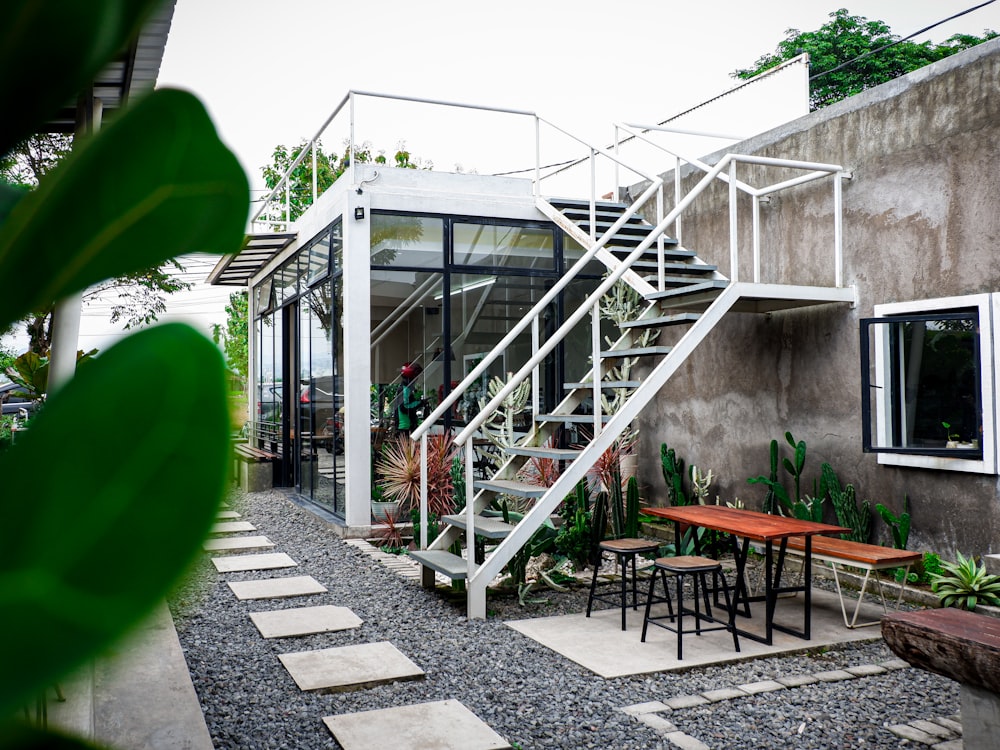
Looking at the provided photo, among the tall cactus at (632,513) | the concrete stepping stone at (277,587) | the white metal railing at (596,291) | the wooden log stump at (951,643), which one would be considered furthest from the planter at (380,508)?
the wooden log stump at (951,643)

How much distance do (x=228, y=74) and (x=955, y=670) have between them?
350 cm

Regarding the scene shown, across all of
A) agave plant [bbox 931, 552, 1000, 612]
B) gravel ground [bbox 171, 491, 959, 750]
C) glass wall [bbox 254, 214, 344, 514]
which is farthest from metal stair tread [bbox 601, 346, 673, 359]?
glass wall [bbox 254, 214, 344, 514]

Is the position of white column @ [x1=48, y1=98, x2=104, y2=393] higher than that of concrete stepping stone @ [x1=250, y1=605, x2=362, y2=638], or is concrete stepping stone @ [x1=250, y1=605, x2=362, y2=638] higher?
white column @ [x1=48, y1=98, x2=104, y2=393]

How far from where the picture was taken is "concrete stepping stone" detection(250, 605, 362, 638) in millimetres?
4859

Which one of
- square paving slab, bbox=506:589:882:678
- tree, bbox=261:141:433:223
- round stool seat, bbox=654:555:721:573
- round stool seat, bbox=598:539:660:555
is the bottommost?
square paving slab, bbox=506:589:882:678

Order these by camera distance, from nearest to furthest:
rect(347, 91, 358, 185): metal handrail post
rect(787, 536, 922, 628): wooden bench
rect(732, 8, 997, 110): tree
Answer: rect(787, 536, 922, 628): wooden bench, rect(347, 91, 358, 185): metal handrail post, rect(732, 8, 997, 110): tree

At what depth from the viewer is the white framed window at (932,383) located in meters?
5.14

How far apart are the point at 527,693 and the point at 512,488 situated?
1872 mm

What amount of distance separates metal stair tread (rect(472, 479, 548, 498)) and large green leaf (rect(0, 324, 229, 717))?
5.21 metres

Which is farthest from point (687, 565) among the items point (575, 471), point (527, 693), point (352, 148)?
point (352, 148)

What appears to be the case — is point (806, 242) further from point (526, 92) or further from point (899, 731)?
point (526, 92)

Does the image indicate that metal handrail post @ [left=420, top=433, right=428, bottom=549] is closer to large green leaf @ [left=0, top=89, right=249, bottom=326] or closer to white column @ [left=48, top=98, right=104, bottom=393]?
white column @ [left=48, top=98, right=104, bottom=393]

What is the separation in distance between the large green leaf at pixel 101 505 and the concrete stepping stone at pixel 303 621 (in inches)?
194

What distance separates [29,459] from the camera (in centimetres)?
17
